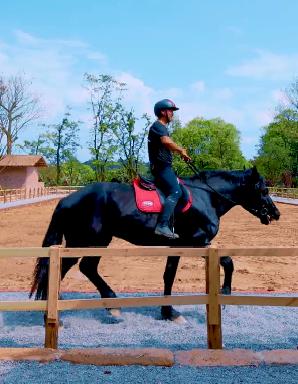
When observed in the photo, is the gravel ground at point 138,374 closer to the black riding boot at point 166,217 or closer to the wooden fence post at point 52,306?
the wooden fence post at point 52,306

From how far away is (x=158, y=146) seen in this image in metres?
6.23

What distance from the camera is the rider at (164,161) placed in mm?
6066

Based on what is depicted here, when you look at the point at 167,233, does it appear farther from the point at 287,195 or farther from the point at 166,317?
the point at 287,195

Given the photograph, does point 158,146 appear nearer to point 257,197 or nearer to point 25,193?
point 257,197

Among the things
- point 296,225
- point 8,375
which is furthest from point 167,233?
point 296,225

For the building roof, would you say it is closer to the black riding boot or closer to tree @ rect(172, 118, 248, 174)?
tree @ rect(172, 118, 248, 174)

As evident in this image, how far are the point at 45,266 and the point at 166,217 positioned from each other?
1691 mm

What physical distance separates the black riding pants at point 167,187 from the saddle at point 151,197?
0.33 feet

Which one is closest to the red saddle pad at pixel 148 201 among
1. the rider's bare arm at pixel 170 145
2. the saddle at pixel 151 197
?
the saddle at pixel 151 197

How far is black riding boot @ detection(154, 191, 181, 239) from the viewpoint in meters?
6.06

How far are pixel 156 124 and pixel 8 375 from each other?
3709mm

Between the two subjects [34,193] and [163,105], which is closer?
[163,105]

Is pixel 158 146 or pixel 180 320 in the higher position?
pixel 158 146

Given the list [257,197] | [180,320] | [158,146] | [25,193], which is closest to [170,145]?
[158,146]
